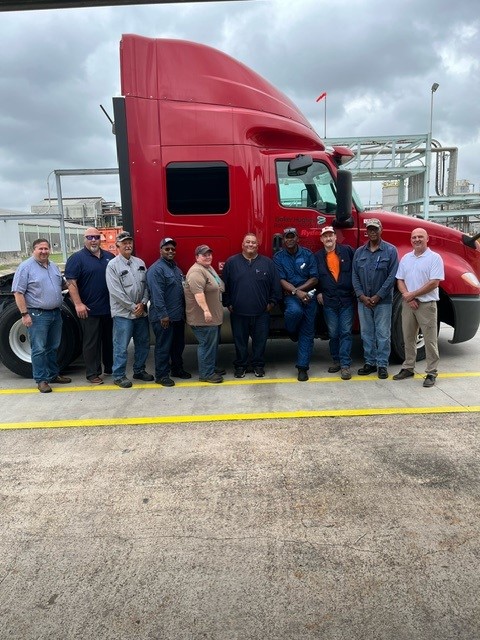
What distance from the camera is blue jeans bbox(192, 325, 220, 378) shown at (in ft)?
17.2

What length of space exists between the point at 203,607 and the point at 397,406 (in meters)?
2.97

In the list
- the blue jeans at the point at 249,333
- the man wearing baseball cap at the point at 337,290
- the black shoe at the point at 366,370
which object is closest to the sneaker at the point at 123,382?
the blue jeans at the point at 249,333

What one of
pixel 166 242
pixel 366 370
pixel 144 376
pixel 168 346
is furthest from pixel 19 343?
pixel 366 370

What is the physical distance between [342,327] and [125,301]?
2511 mm

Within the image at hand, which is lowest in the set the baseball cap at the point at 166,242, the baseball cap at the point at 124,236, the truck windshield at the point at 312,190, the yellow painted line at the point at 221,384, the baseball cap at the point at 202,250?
the yellow painted line at the point at 221,384

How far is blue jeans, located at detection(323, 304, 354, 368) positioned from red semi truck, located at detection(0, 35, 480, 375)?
642 millimetres

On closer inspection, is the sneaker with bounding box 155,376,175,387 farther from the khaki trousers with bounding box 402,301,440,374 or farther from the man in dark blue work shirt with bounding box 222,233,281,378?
the khaki trousers with bounding box 402,301,440,374

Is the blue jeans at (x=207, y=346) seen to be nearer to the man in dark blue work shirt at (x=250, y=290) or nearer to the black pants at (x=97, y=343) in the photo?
the man in dark blue work shirt at (x=250, y=290)

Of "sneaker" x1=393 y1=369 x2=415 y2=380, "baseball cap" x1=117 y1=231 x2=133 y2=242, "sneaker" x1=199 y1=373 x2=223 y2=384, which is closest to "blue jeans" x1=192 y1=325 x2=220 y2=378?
"sneaker" x1=199 y1=373 x2=223 y2=384

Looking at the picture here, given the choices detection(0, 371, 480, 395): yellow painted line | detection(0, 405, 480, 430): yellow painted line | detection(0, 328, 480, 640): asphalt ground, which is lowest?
detection(0, 371, 480, 395): yellow painted line

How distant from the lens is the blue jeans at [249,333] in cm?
538

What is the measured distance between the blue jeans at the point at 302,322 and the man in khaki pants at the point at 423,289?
104 centimetres

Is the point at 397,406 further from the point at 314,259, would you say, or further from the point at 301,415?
the point at 314,259

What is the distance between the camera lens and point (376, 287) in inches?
204
